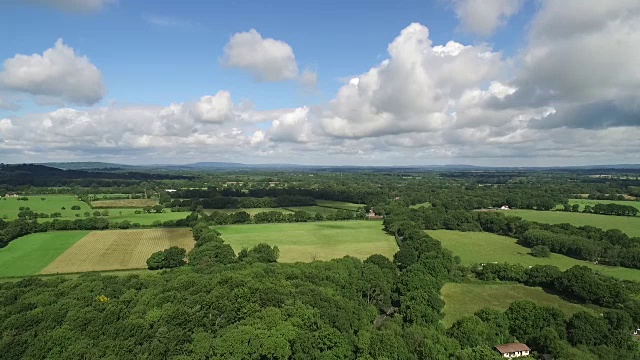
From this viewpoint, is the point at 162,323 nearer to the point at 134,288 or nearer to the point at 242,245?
the point at 134,288

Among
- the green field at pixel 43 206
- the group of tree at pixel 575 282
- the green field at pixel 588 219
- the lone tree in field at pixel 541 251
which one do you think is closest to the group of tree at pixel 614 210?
the green field at pixel 588 219

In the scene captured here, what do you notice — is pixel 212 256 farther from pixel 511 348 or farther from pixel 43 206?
pixel 43 206

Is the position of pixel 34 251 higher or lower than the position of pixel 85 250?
higher


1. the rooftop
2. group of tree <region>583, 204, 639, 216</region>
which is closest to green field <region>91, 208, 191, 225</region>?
the rooftop

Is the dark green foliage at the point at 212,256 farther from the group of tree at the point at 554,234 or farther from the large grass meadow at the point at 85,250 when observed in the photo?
the group of tree at the point at 554,234

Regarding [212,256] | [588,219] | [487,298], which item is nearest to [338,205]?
[588,219]

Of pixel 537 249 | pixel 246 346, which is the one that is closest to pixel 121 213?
pixel 246 346

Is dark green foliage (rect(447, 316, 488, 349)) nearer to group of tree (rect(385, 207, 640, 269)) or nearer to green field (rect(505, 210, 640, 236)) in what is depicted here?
group of tree (rect(385, 207, 640, 269))
